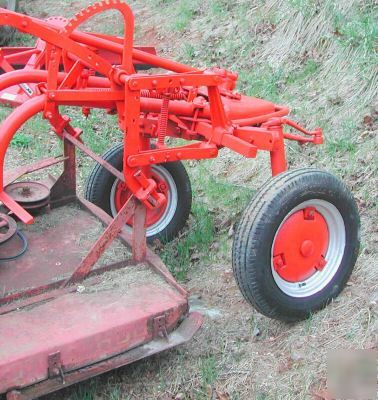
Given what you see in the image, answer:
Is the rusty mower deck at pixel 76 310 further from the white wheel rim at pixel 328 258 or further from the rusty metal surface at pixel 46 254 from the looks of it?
the white wheel rim at pixel 328 258

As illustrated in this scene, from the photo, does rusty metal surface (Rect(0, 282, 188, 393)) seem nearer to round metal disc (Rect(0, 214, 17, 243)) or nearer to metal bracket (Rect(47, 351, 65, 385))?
metal bracket (Rect(47, 351, 65, 385))

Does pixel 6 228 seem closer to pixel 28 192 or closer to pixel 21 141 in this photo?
pixel 28 192

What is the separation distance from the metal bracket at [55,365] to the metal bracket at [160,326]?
0.52 meters

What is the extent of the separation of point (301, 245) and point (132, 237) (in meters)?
0.94

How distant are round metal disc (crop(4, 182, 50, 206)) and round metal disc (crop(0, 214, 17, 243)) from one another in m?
0.41

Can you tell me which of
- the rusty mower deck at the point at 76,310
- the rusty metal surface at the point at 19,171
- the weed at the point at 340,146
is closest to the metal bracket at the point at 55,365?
the rusty mower deck at the point at 76,310

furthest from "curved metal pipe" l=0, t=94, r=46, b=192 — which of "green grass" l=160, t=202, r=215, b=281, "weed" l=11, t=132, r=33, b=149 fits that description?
"weed" l=11, t=132, r=33, b=149

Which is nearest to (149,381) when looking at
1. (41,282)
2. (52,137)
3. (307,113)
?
(41,282)

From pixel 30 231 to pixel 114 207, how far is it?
0.82 metres

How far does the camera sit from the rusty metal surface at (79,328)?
299 cm

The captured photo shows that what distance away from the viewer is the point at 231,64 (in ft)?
23.7

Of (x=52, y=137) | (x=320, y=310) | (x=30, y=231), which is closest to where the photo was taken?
(x=320, y=310)

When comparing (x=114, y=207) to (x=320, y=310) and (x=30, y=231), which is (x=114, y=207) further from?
(x=320, y=310)

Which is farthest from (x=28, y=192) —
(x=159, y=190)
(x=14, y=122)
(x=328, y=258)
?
(x=328, y=258)
